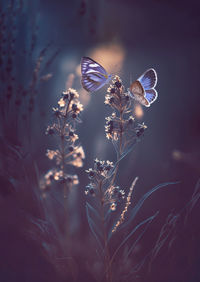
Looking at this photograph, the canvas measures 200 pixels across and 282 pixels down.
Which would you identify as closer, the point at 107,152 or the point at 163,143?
the point at 107,152

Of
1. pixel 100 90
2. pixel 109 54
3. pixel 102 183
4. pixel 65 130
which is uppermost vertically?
pixel 109 54

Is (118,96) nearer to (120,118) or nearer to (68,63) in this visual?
(120,118)

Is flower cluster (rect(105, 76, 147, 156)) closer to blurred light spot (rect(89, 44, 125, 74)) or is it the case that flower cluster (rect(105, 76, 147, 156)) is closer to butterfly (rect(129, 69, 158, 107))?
butterfly (rect(129, 69, 158, 107))

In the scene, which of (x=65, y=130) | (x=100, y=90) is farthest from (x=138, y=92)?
(x=100, y=90)

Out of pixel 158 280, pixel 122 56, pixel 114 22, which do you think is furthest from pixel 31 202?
pixel 114 22

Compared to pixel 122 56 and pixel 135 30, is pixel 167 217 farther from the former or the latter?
pixel 135 30

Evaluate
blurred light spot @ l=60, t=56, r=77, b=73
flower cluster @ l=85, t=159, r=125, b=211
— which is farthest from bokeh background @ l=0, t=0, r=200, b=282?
flower cluster @ l=85, t=159, r=125, b=211
